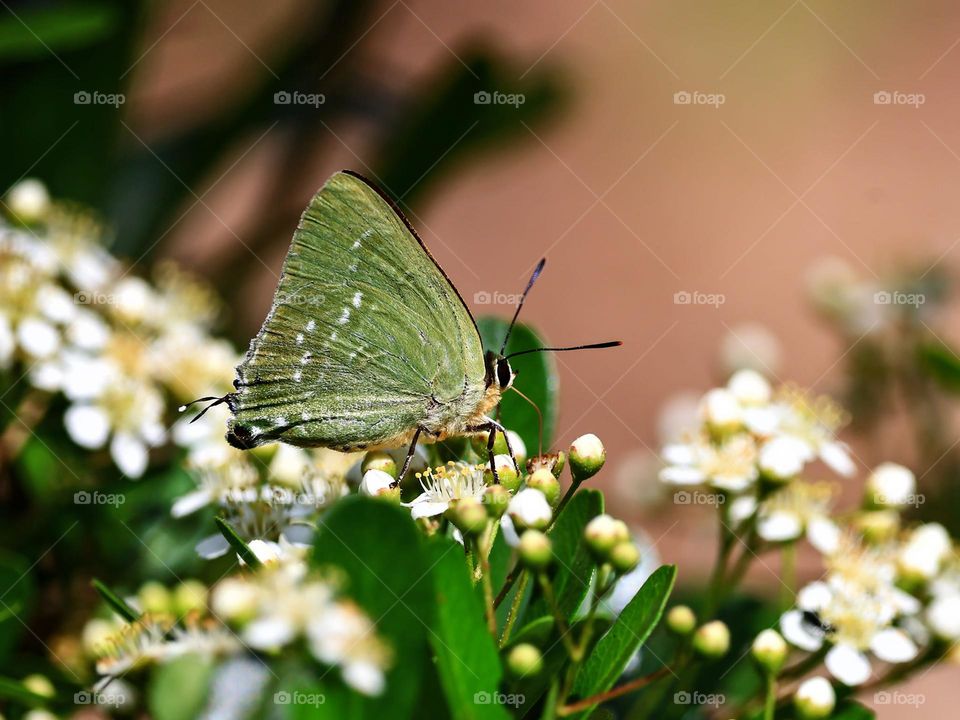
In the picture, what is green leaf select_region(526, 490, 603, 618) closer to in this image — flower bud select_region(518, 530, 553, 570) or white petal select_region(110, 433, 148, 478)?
flower bud select_region(518, 530, 553, 570)

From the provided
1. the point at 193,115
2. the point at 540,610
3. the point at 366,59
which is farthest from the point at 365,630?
the point at 366,59

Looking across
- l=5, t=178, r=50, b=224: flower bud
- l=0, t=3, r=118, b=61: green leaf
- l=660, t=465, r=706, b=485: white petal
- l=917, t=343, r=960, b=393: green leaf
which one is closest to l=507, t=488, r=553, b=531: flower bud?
l=660, t=465, r=706, b=485: white petal

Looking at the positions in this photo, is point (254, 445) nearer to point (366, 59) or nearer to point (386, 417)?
point (386, 417)

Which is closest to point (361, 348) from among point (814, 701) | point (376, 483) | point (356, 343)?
point (356, 343)

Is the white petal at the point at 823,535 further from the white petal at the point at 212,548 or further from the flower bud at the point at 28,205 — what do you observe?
the flower bud at the point at 28,205

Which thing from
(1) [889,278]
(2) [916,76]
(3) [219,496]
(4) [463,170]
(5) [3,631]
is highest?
(2) [916,76]

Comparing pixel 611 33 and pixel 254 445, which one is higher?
pixel 611 33

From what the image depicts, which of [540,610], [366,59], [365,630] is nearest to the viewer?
[365,630]

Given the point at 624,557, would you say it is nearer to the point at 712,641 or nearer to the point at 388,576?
the point at 712,641
